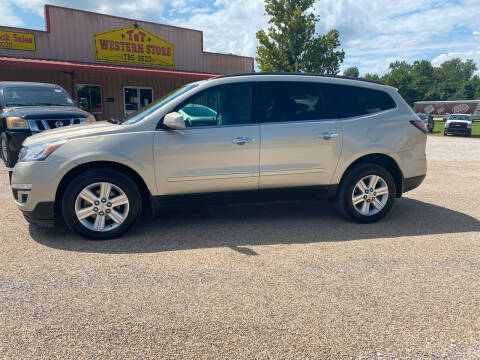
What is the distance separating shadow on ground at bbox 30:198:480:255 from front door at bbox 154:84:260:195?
0.45 metres

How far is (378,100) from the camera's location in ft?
15.4

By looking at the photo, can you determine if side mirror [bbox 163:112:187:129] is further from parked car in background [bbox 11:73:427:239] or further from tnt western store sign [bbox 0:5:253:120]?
tnt western store sign [bbox 0:5:253:120]

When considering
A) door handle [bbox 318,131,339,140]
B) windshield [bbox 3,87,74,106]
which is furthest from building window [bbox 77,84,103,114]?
door handle [bbox 318,131,339,140]

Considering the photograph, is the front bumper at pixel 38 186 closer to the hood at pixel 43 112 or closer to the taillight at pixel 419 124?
the hood at pixel 43 112

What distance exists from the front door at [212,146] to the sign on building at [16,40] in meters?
14.3

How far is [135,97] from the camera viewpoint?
18.4 m

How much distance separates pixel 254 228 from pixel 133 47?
16.1m

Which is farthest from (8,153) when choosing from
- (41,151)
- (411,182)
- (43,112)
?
(411,182)

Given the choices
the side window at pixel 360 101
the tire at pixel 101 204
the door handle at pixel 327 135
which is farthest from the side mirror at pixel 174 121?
the side window at pixel 360 101

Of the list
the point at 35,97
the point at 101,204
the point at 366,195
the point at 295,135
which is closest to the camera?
the point at 101,204

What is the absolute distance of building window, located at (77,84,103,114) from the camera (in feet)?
54.6

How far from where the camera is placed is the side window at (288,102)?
168 inches

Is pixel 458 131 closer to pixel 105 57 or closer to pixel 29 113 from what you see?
pixel 105 57

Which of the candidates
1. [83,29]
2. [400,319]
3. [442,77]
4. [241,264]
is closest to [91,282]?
[241,264]
